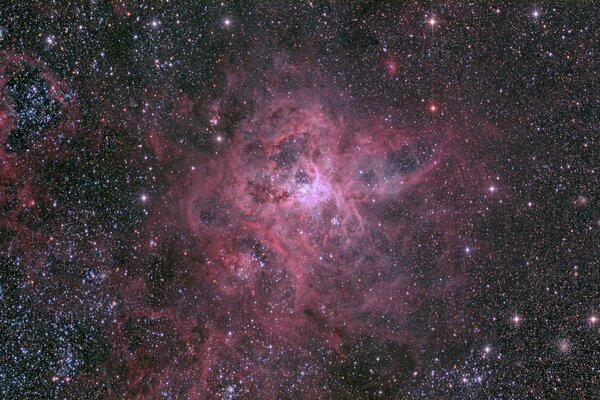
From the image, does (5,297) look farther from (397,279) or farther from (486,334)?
(486,334)

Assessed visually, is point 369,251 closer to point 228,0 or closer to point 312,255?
point 312,255

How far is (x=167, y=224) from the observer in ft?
8.58

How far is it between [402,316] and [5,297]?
2.88 metres

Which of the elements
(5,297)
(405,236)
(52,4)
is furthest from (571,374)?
(52,4)

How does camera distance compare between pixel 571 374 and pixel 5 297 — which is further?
pixel 571 374

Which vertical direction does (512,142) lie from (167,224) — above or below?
above

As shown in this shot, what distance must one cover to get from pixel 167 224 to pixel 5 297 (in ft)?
4.14

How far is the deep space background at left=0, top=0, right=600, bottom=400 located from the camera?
8.46 ft

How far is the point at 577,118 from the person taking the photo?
275cm

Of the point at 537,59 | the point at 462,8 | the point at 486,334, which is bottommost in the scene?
the point at 486,334

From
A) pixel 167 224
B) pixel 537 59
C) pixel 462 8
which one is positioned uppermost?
pixel 462 8

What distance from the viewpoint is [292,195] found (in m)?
2.63

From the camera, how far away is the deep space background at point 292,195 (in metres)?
2.58

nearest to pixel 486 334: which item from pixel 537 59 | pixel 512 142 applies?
pixel 512 142
